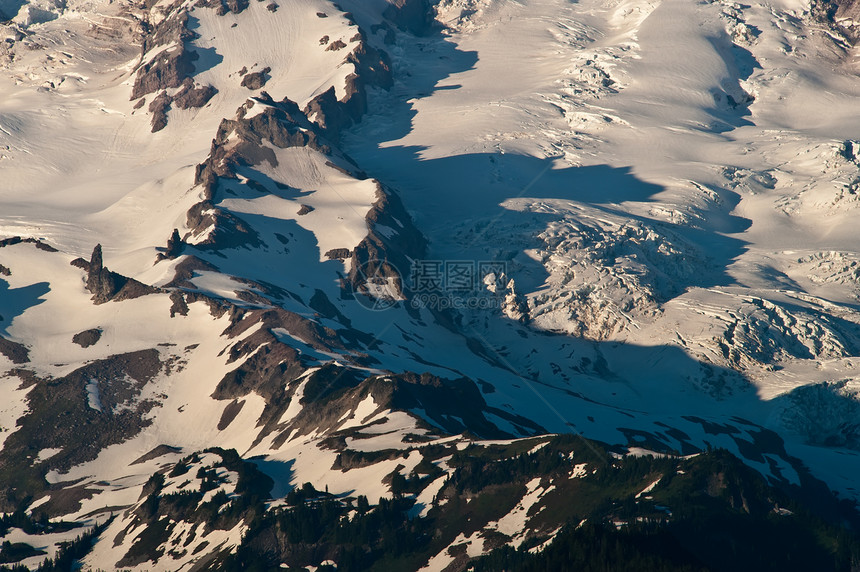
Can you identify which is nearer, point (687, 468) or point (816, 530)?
point (816, 530)

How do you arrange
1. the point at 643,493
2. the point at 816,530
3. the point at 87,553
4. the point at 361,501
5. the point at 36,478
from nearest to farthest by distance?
the point at 816,530 → the point at 643,493 → the point at 361,501 → the point at 87,553 → the point at 36,478

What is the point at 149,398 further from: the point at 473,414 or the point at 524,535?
the point at 524,535

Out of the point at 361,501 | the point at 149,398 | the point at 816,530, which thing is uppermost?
the point at 816,530

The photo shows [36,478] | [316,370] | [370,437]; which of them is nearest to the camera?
[370,437]

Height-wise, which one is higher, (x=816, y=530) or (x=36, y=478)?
(x=816, y=530)

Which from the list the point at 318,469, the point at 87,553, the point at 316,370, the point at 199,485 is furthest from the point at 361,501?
the point at 316,370

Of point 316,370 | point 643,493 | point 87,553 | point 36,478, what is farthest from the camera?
point 316,370

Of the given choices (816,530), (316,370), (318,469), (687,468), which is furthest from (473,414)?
(816,530)

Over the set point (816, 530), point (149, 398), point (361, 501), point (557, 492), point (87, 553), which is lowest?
point (149, 398)

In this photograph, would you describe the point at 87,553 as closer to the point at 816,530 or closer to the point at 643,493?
the point at 643,493
